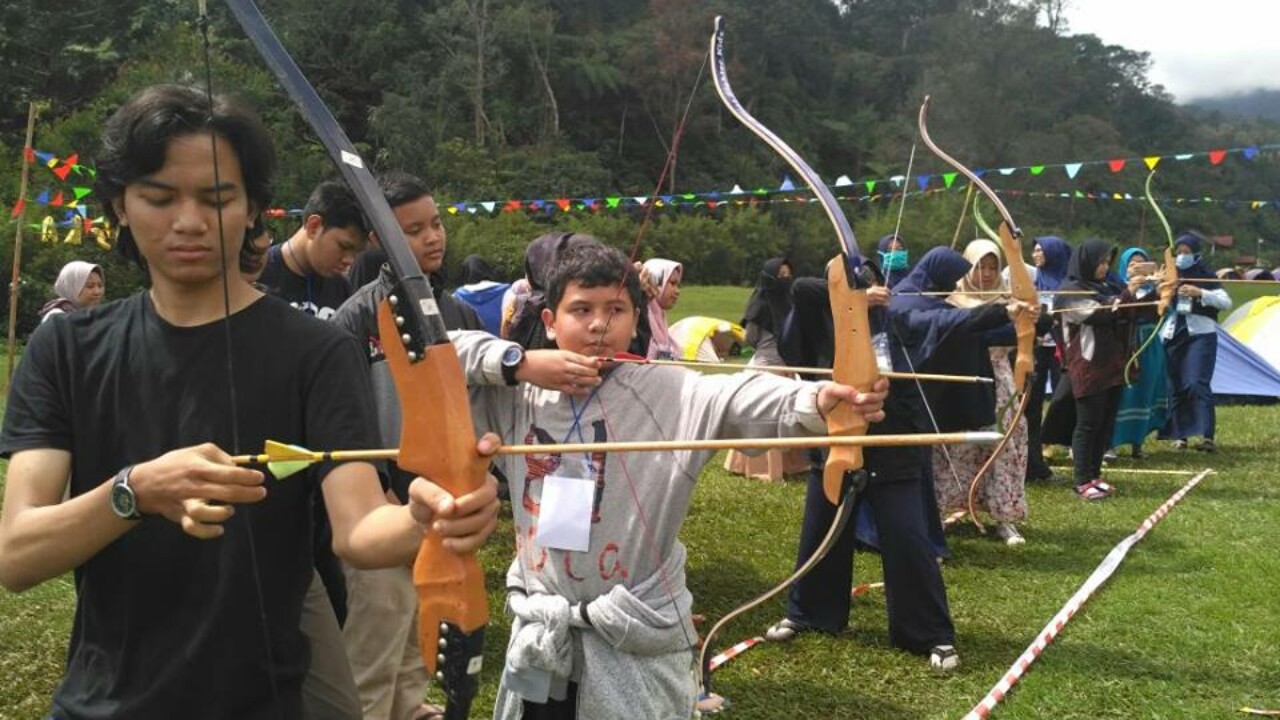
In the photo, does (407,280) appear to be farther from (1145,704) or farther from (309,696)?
(1145,704)

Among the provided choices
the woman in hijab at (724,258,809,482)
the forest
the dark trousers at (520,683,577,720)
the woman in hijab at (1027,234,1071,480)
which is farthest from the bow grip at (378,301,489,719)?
the woman in hijab at (1027,234,1071,480)

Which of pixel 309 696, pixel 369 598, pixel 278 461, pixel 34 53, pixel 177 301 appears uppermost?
pixel 34 53

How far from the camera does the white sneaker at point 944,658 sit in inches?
157

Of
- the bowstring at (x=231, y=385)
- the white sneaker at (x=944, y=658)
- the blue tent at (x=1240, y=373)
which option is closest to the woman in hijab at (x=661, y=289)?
the white sneaker at (x=944, y=658)

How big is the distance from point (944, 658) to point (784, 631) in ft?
1.93

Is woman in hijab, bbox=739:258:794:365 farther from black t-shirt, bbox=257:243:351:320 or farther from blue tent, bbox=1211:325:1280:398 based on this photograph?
blue tent, bbox=1211:325:1280:398

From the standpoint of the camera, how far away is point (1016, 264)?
4.51 meters

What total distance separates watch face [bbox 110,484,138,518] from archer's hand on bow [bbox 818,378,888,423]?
1136 mm

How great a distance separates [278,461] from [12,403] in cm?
40

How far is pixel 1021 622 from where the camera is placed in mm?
4578

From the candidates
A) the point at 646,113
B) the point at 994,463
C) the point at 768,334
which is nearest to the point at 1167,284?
the point at 994,463

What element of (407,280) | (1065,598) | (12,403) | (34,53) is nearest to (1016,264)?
(1065,598)

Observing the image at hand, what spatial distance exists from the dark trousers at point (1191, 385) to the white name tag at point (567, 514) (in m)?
8.09

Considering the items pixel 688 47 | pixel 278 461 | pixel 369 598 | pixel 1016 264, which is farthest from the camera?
pixel 688 47
